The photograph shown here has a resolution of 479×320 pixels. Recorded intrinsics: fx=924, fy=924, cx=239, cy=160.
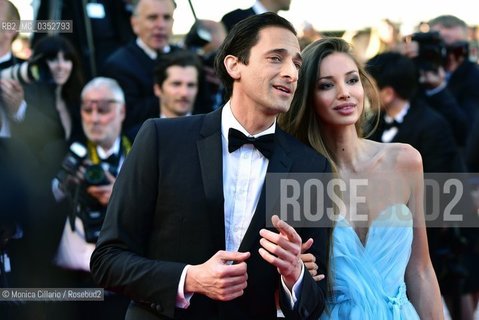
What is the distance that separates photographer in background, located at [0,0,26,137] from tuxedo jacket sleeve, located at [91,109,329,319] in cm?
226

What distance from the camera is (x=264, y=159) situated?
10.9 feet

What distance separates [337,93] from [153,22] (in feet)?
8.36

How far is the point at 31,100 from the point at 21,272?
105cm

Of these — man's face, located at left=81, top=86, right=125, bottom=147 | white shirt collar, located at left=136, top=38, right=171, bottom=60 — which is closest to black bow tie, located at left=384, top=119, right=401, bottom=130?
white shirt collar, located at left=136, top=38, right=171, bottom=60

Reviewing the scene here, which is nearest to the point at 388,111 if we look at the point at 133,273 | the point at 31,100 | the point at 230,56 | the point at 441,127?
the point at 441,127

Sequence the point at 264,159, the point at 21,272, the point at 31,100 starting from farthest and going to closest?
1. the point at 31,100
2. the point at 21,272
3. the point at 264,159

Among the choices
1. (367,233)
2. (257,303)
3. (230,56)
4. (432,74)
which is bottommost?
(257,303)

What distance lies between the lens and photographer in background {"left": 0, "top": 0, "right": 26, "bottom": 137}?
17.4ft

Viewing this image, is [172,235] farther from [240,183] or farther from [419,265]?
[419,265]

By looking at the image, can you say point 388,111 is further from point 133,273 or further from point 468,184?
point 133,273
